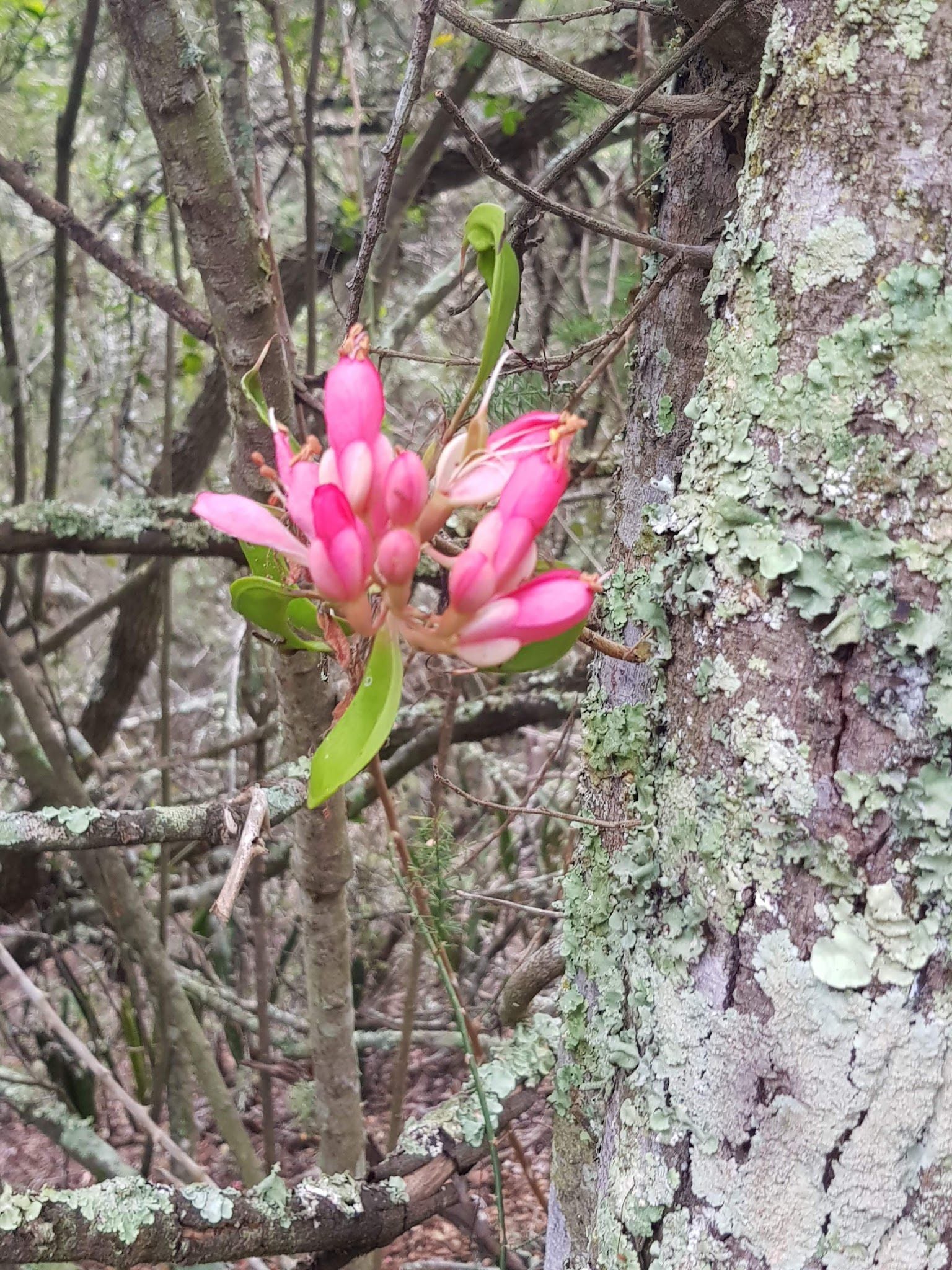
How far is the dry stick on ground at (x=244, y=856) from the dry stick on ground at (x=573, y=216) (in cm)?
39

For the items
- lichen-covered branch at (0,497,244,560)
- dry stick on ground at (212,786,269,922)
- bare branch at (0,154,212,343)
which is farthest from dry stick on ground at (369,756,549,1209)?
lichen-covered branch at (0,497,244,560)

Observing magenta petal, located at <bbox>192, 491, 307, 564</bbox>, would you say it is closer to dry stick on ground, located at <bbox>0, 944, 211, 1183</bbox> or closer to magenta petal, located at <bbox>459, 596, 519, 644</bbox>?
magenta petal, located at <bbox>459, 596, 519, 644</bbox>

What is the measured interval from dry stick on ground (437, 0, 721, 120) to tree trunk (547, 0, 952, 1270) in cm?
12

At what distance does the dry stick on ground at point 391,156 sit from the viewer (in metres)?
0.58

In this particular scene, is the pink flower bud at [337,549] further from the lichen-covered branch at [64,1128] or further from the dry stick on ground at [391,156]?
the lichen-covered branch at [64,1128]

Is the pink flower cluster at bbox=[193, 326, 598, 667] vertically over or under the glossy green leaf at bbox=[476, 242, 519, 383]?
under

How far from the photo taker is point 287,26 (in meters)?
1.95

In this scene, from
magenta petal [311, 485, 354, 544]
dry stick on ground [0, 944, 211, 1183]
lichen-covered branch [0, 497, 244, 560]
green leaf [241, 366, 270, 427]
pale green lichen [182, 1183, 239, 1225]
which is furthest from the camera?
lichen-covered branch [0, 497, 244, 560]

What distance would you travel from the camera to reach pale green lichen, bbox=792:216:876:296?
0.42 m

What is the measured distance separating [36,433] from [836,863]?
319 cm

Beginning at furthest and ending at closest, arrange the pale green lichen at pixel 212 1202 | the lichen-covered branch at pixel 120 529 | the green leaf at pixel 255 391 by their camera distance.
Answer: the lichen-covered branch at pixel 120 529 → the pale green lichen at pixel 212 1202 → the green leaf at pixel 255 391

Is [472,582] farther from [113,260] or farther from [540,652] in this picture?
[113,260]

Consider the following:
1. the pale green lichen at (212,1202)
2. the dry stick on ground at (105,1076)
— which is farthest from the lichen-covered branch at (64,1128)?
the pale green lichen at (212,1202)

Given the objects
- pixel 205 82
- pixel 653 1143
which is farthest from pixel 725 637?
pixel 205 82
